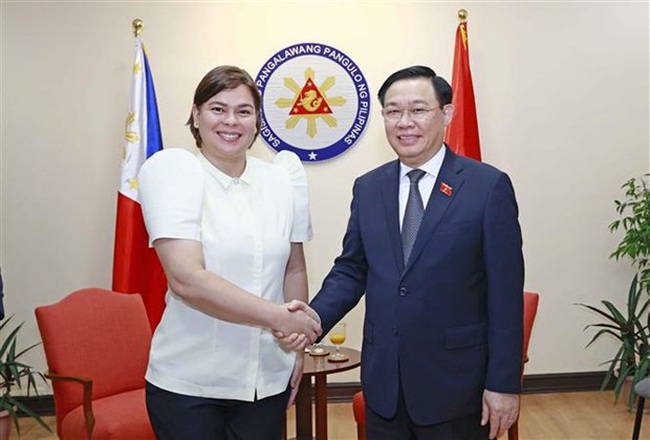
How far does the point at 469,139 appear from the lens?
14.1ft

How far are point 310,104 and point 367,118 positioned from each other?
37 centimetres

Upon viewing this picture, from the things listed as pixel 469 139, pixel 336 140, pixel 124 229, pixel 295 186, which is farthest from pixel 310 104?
pixel 295 186

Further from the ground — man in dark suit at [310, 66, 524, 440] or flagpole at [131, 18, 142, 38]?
flagpole at [131, 18, 142, 38]

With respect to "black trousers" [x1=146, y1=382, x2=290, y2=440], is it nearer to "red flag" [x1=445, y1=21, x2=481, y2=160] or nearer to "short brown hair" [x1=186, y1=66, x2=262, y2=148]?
"short brown hair" [x1=186, y1=66, x2=262, y2=148]

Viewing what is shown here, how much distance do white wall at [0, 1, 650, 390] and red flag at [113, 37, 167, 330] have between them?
12.2 inches

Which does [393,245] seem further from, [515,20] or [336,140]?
[515,20]

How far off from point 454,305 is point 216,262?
63 cm

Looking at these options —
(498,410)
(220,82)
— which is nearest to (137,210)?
(220,82)

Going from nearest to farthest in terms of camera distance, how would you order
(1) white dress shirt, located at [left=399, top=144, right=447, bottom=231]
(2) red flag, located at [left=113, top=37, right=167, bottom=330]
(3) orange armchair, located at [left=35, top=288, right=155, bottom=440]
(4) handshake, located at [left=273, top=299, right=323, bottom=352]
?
1. (4) handshake, located at [left=273, top=299, right=323, bottom=352]
2. (1) white dress shirt, located at [left=399, top=144, right=447, bottom=231]
3. (3) orange armchair, located at [left=35, top=288, right=155, bottom=440]
4. (2) red flag, located at [left=113, top=37, right=167, bottom=330]

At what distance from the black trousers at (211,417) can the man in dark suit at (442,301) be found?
30 cm

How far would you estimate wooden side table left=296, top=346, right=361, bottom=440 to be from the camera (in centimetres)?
318

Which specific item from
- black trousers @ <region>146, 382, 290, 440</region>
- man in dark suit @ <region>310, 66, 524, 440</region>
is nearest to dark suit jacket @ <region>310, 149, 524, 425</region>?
man in dark suit @ <region>310, 66, 524, 440</region>

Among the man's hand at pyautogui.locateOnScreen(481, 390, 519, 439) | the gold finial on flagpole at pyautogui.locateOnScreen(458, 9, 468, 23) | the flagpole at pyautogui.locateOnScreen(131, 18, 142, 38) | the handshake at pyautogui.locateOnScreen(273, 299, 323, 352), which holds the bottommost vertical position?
the man's hand at pyautogui.locateOnScreen(481, 390, 519, 439)

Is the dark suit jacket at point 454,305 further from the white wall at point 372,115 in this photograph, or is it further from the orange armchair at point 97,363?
the white wall at point 372,115
